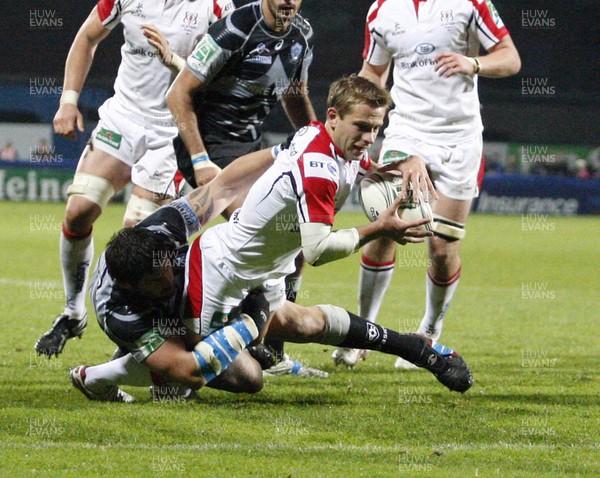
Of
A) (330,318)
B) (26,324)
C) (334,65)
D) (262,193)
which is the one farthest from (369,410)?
(334,65)

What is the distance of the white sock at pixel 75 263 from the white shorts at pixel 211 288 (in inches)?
65.4

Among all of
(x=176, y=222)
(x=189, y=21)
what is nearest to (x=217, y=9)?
(x=189, y=21)

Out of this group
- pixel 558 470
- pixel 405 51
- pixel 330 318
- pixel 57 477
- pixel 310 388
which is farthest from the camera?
pixel 405 51

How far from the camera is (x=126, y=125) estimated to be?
6.69m

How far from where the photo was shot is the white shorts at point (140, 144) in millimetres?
6656

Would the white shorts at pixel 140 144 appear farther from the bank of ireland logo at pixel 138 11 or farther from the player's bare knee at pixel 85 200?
the bank of ireland logo at pixel 138 11

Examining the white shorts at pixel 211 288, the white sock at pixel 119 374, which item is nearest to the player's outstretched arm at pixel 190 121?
the white shorts at pixel 211 288

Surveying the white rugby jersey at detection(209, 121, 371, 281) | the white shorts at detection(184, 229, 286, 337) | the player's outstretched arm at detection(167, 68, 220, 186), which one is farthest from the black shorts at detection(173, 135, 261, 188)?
the white shorts at detection(184, 229, 286, 337)

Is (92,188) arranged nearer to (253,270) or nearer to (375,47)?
(253,270)

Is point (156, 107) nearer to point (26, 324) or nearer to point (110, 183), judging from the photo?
point (110, 183)

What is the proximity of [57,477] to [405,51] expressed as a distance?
3.89m

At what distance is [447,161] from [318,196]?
219 cm

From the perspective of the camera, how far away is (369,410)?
495 cm

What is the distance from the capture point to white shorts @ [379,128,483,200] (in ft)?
21.3
